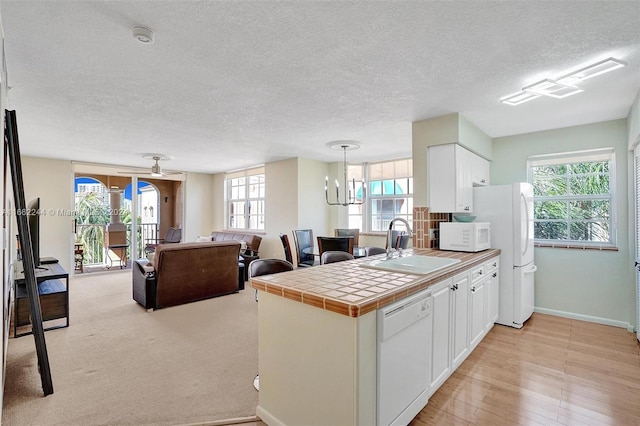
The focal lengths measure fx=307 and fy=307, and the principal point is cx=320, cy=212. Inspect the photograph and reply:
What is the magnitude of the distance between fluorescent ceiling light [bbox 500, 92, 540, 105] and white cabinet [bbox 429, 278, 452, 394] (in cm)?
187

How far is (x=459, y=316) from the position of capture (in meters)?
2.51

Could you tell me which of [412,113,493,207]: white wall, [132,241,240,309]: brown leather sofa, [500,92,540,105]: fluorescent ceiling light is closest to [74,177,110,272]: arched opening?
[132,241,240,309]: brown leather sofa

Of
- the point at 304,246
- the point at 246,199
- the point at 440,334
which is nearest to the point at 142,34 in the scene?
the point at 440,334

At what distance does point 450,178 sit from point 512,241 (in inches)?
41.3

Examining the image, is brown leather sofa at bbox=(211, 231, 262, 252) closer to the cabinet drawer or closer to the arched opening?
the arched opening

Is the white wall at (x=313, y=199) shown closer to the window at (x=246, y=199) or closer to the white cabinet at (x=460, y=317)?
the window at (x=246, y=199)

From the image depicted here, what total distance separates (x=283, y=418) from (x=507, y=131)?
4.21m

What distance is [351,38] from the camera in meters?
1.93

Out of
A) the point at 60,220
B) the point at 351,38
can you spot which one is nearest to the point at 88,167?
the point at 60,220

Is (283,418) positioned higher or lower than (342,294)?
lower

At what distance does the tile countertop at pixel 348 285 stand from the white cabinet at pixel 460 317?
0.41 ft

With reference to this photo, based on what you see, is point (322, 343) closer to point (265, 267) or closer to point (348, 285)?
point (348, 285)

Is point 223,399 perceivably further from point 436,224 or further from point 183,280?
point 436,224

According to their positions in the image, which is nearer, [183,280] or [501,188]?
[501,188]
